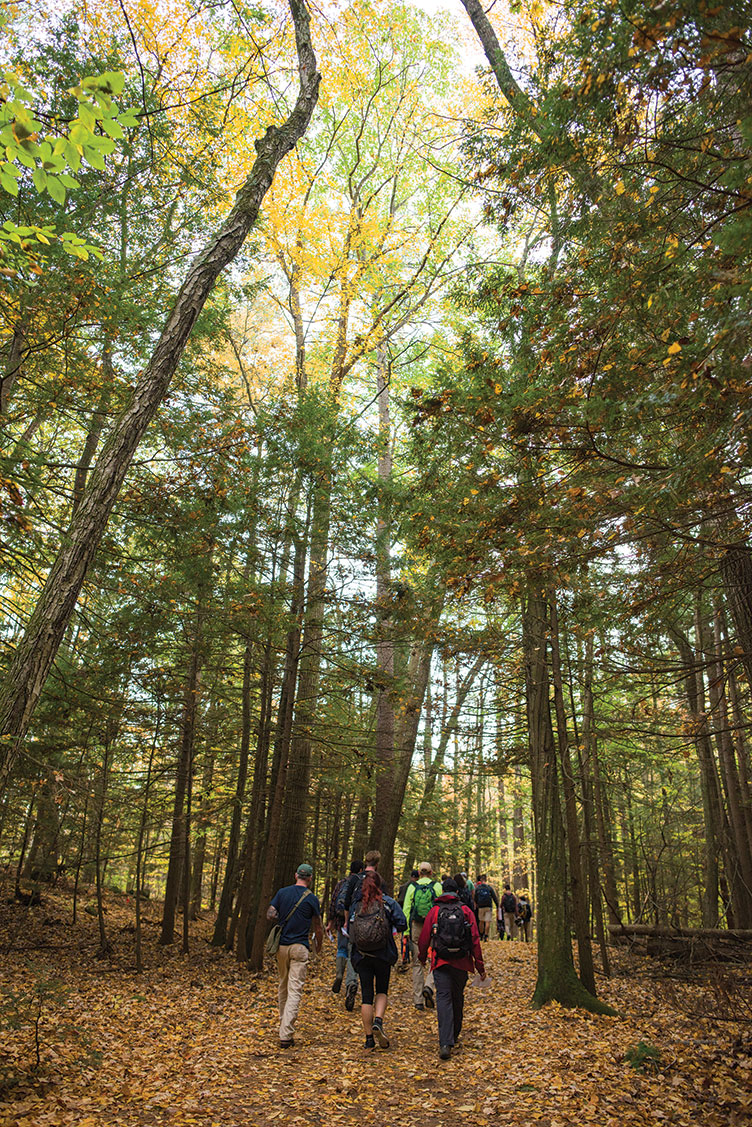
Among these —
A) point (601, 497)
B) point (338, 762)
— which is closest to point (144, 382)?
point (601, 497)

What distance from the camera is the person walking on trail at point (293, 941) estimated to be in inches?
250

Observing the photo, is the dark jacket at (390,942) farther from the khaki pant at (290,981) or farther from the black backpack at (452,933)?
the khaki pant at (290,981)

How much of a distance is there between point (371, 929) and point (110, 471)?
532cm

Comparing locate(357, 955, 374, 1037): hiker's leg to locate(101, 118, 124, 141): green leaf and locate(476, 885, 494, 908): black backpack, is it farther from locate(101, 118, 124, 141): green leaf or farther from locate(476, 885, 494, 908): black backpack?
locate(476, 885, 494, 908): black backpack

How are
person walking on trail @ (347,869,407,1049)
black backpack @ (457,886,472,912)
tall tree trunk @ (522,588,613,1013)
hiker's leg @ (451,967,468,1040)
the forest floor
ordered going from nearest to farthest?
the forest floor < hiker's leg @ (451,967,468,1040) < person walking on trail @ (347,869,407,1049) < tall tree trunk @ (522,588,613,1013) < black backpack @ (457,886,472,912)

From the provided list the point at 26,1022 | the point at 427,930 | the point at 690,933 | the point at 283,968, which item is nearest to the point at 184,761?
the point at 283,968

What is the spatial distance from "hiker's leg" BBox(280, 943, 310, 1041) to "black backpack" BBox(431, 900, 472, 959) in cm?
141

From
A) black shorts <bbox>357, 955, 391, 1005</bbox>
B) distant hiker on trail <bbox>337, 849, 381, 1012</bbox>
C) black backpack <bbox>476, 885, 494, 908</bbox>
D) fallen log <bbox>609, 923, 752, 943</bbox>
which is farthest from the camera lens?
black backpack <bbox>476, 885, 494, 908</bbox>

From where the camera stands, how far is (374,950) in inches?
254

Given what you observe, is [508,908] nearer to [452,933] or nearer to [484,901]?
[484,901]

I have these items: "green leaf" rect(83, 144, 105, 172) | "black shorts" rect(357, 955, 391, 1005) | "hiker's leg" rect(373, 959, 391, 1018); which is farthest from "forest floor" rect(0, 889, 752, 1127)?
"green leaf" rect(83, 144, 105, 172)

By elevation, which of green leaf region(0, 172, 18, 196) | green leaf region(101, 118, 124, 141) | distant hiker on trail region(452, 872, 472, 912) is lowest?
distant hiker on trail region(452, 872, 472, 912)

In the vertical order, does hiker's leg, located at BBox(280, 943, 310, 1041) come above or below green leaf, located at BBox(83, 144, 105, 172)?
below

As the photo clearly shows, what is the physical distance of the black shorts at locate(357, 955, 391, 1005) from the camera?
650 cm
